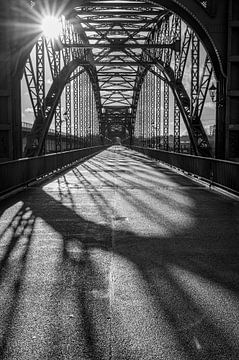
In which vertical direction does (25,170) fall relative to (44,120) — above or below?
below

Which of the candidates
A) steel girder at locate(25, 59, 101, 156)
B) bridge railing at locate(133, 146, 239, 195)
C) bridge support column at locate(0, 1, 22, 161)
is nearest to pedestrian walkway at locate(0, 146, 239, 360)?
bridge railing at locate(133, 146, 239, 195)

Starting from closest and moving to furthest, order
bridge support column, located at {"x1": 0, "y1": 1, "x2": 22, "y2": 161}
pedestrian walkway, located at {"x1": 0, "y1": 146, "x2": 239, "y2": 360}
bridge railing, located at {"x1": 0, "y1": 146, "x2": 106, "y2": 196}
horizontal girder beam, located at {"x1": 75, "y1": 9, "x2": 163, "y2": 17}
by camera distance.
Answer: pedestrian walkway, located at {"x1": 0, "y1": 146, "x2": 239, "y2": 360}
bridge railing, located at {"x1": 0, "y1": 146, "x2": 106, "y2": 196}
bridge support column, located at {"x1": 0, "y1": 1, "x2": 22, "y2": 161}
horizontal girder beam, located at {"x1": 75, "y1": 9, "x2": 163, "y2": 17}

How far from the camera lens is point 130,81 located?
7919 cm

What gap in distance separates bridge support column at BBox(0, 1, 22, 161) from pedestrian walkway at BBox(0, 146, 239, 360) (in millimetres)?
7455

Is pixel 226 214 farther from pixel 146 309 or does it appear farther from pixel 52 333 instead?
pixel 52 333

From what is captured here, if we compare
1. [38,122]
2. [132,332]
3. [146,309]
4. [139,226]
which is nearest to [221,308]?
[146,309]

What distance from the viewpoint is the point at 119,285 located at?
531cm

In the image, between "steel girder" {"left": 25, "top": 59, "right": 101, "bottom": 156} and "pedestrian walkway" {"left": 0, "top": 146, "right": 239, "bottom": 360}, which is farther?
"steel girder" {"left": 25, "top": 59, "right": 101, "bottom": 156}

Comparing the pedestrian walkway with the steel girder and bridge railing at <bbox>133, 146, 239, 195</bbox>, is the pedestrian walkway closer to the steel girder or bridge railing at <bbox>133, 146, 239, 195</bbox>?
bridge railing at <bbox>133, 146, 239, 195</bbox>

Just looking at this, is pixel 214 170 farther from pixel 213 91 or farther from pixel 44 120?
pixel 44 120

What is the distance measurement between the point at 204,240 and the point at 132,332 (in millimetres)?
4122

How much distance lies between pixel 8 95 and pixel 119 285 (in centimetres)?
1380

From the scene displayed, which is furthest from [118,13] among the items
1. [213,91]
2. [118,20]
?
[213,91]

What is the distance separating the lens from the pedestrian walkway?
12.3 ft
